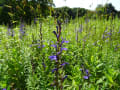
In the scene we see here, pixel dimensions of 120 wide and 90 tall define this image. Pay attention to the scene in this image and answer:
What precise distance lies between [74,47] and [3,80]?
4.90 ft

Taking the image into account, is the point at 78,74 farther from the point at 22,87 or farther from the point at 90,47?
the point at 90,47

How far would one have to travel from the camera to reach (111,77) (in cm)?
167

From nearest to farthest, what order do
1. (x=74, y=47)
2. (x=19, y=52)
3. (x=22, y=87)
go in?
(x=22, y=87), (x=19, y=52), (x=74, y=47)

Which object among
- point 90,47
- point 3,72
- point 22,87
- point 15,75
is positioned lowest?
point 22,87

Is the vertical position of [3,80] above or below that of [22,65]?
below

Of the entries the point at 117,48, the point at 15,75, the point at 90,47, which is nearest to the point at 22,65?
the point at 15,75

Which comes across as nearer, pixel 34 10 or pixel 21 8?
pixel 34 10

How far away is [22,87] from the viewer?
6.38 ft

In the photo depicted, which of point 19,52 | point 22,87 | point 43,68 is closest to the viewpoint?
point 43,68

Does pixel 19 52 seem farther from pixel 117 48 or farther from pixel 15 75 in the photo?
pixel 117 48

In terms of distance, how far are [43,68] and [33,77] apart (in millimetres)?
195

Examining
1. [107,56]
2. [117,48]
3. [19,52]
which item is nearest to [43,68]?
[19,52]

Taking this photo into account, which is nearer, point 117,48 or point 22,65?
point 22,65

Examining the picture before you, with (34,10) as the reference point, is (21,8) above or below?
above
